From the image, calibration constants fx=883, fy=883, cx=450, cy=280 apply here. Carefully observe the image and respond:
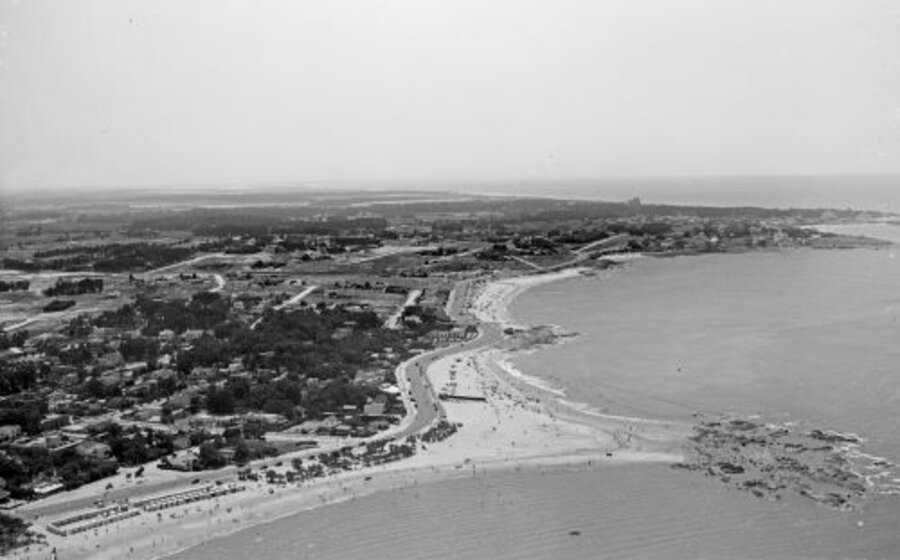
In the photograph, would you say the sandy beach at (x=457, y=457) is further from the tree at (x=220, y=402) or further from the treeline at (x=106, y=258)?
the treeline at (x=106, y=258)

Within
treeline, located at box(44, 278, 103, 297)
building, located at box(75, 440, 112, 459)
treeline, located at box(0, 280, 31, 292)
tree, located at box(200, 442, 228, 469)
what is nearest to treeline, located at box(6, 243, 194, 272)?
treeline, located at box(0, 280, 31, 292)

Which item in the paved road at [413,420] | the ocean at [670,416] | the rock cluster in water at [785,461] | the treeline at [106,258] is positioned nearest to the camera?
the ocean at [670,416]

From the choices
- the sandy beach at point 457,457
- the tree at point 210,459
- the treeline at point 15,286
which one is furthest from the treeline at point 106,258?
the tree at point 210,459

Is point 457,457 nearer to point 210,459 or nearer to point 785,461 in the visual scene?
point 210,459

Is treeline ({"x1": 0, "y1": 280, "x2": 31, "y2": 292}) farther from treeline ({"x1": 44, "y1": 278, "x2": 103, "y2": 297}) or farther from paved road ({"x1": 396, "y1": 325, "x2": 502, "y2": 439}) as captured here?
paved road ({"x1": 396, "y1": 325, "x2": 502, "y2": 439})

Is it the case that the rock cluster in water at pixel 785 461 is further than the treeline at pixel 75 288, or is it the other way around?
the treeline at pixel 75 288

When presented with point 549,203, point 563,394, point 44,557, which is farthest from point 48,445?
point 549,203

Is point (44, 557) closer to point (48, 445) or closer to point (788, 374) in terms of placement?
point (48, 445)
